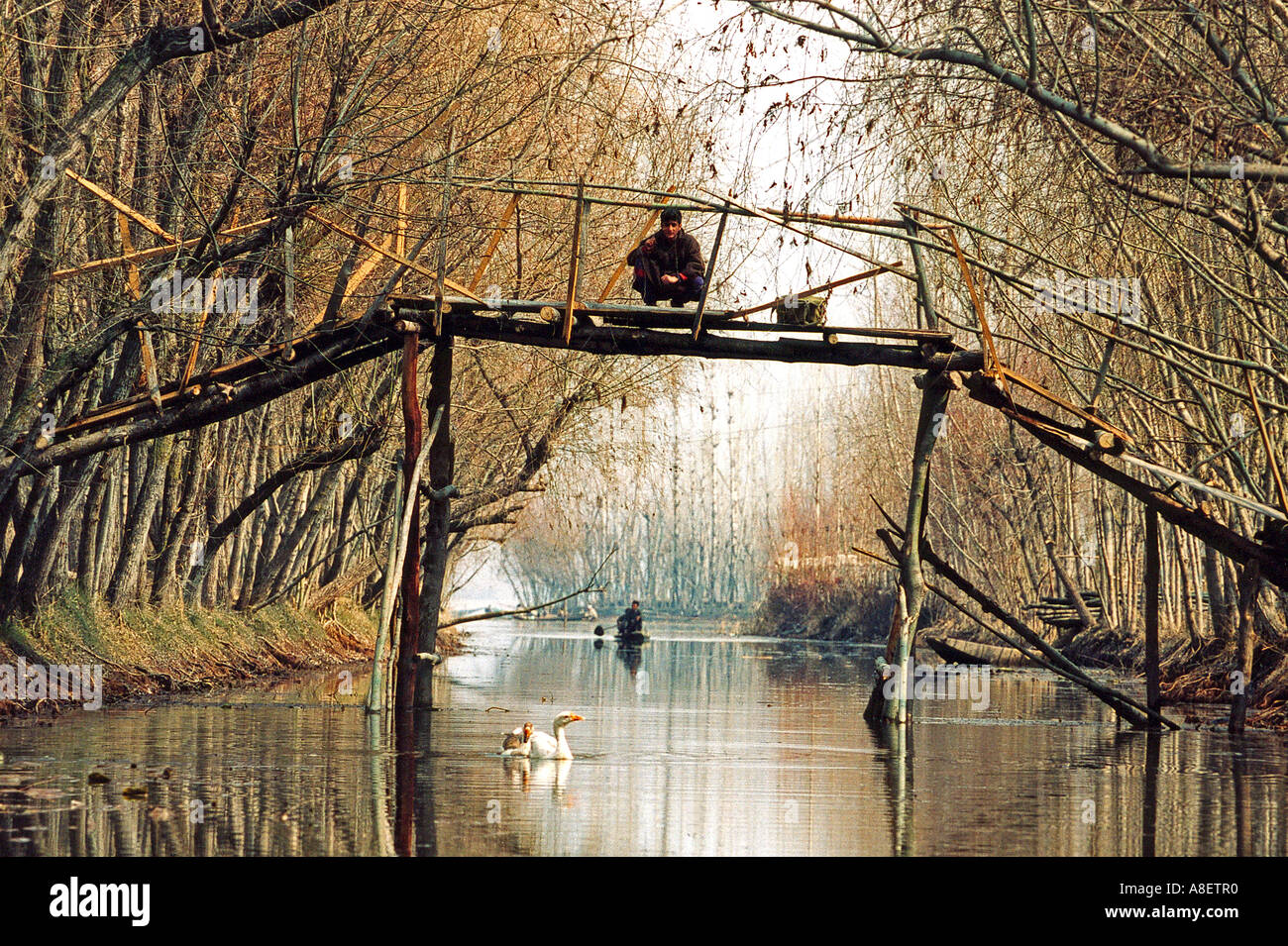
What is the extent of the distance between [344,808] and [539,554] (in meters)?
86.8

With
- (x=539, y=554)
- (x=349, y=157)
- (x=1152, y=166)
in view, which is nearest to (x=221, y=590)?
(x=349, y=157)

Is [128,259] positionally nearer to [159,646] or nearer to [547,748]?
[547,748]

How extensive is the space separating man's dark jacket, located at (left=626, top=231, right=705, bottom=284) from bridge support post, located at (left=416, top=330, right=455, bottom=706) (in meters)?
2.51

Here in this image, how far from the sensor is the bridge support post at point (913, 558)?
18578 millimetres

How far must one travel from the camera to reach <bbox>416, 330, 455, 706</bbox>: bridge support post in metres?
18.8

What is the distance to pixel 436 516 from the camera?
62.3 feet

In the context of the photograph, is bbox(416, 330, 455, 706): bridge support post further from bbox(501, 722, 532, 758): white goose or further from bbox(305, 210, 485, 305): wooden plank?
bbox(501, 722, 532, 758): white goose

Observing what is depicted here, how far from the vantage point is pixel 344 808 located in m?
11.2

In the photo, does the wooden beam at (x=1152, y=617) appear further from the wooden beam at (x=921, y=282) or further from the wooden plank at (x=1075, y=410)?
the wooden beam at (x=921, y=282)

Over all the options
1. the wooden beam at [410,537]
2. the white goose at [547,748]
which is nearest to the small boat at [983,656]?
the wooden beam at [410,537]

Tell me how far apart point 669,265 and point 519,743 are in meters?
5.39

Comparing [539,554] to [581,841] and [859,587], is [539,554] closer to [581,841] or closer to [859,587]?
[859,587]

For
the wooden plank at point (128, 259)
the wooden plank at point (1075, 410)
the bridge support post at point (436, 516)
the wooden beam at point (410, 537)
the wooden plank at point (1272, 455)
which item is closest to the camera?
the wooden plank at point (128, 259)

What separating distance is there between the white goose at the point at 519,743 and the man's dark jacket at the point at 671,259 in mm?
5022
